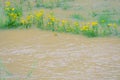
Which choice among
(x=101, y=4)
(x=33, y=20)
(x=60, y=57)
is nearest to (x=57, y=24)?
(x=33, y=20)

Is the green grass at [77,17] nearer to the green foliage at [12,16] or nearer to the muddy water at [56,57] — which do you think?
the muddy water at [56,57]

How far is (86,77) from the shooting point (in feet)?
17.1

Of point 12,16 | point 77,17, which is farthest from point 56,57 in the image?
point 77,17

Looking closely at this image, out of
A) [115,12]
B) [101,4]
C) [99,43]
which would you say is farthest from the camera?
[101,4]

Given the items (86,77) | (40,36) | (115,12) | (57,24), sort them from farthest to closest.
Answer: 1. (115,12)
2. (57,24)
3. (40,36)
4. (86,77)

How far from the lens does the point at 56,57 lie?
6.10 m

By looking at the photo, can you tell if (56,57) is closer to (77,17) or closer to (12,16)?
(12,16)

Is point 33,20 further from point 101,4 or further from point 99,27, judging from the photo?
point 101,4

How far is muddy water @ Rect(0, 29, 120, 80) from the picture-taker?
5.34 meters

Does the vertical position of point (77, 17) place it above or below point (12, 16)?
below

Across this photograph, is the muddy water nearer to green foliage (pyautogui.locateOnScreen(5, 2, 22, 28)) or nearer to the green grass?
green foliage (pyautogui.locateOnScreen(5, 2, 22, 28))

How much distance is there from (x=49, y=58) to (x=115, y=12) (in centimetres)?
359

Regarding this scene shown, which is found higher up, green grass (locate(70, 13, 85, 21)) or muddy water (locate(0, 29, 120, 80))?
green grass (locate(70, 13, 85, 21))

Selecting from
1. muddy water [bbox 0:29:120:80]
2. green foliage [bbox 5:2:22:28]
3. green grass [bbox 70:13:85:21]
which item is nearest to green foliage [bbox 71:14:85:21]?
green grass [bbox 70:13:85:21]
